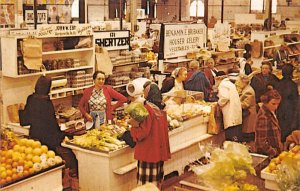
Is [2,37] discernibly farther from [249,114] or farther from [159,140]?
[249,114]

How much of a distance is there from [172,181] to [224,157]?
3208 millimetres

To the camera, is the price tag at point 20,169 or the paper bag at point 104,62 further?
the paper bag at point 104,62

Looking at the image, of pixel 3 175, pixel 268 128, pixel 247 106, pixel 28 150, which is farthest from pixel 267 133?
pixel 3 175

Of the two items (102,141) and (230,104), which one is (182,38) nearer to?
(230,104)

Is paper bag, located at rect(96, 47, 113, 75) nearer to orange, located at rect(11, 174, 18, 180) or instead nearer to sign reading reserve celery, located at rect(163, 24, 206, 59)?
sign reading reserve celery, located at rect(163, 24, 206, 59)

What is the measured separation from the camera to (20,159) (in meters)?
5.37

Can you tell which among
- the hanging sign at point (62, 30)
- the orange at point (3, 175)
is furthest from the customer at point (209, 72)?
the orange at point (3, 175)

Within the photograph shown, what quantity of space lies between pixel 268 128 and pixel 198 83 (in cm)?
328

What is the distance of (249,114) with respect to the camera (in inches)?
339

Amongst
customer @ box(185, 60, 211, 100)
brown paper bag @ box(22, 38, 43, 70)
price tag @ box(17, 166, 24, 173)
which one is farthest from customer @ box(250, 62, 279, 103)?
price tag @ box(17, 166, 24, 173)

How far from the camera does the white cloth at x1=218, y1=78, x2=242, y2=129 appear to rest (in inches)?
326

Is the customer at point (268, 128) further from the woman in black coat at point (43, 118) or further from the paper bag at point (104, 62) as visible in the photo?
the paper bag at point (104, 62)

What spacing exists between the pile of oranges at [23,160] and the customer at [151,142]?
41.6 inches

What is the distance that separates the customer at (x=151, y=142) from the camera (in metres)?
6.06
